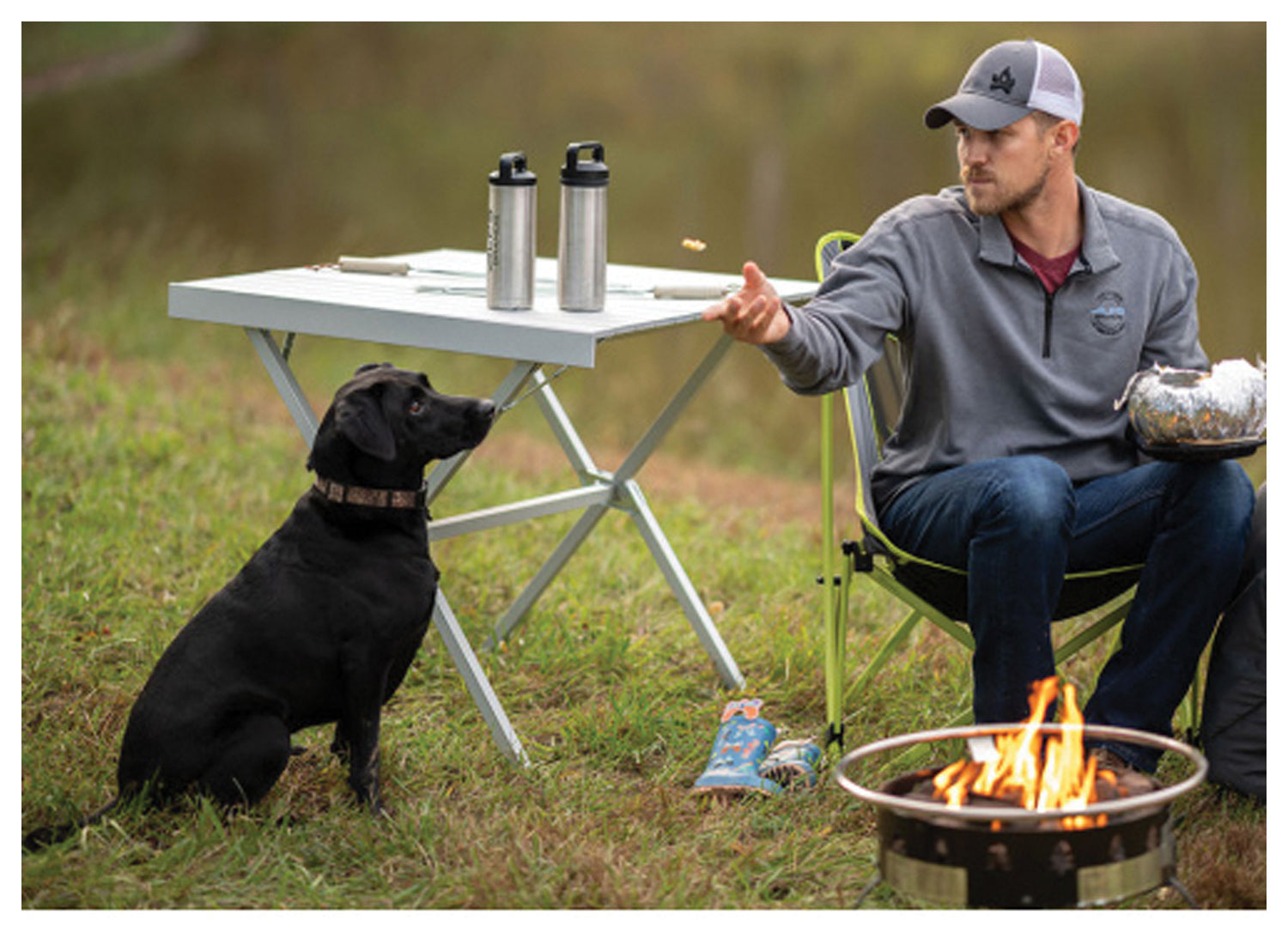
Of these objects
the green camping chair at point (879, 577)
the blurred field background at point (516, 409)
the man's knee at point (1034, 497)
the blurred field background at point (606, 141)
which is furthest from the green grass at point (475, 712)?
the blurred field background at point (606, 141)

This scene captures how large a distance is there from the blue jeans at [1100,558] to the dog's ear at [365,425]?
0.99m

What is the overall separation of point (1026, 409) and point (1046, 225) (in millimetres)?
363

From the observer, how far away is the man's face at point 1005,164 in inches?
124

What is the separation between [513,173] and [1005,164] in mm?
937

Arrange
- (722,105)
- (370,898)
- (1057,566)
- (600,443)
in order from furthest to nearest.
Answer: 1. (722,105)
2. (600,443)
3. (1057,566)
4. (370,898)

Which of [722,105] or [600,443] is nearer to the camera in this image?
[600,443]

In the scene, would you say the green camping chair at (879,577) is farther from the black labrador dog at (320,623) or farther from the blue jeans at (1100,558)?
the black labrador dog at (320,623)

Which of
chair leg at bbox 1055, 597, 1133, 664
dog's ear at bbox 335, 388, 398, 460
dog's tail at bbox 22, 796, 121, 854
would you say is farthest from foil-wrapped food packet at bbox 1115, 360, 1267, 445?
dog's tail at bbox 22, 796, 121, 854

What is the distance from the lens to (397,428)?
116 inches

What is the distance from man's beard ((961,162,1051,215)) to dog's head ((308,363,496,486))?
1.02m

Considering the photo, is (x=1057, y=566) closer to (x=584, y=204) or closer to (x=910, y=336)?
(x=910, y=336)

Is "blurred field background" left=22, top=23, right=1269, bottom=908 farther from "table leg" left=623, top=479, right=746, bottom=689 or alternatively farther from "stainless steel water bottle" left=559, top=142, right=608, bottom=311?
"stainless steel water bottle" left=559, top=142, right=608, bottom=311
